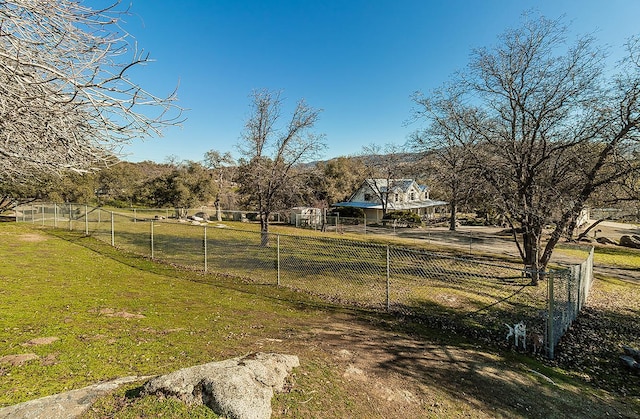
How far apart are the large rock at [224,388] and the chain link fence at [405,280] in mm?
3889

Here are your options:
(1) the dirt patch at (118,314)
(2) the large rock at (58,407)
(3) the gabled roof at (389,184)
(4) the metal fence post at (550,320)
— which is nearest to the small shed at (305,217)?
(3) the gabled roof at (389,184)

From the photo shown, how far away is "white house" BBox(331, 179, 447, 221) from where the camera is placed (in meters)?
37.3

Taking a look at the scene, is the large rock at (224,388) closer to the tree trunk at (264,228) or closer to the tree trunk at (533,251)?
the tree trunk at (533,251)

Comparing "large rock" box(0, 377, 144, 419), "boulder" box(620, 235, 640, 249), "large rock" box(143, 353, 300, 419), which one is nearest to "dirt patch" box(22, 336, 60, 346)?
"large rock" box(0, 377, 144, 419)

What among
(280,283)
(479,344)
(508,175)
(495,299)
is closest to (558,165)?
(508,175)

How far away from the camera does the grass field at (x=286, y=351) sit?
3195 mm

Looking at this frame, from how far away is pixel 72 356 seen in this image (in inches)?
145

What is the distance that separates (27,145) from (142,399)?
2.53 metres

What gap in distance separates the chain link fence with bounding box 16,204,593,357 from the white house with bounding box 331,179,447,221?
21.4m

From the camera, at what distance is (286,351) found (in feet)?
14.1

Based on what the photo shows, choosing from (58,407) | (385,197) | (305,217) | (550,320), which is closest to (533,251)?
(550,320)

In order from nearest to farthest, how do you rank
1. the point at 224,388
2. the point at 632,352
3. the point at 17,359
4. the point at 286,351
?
the point at 224,388 < the point at 17,359 < the point at 286,351 < the point at 632,352

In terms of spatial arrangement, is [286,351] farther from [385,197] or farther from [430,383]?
[385,197]

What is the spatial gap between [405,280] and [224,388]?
9.10 meters
